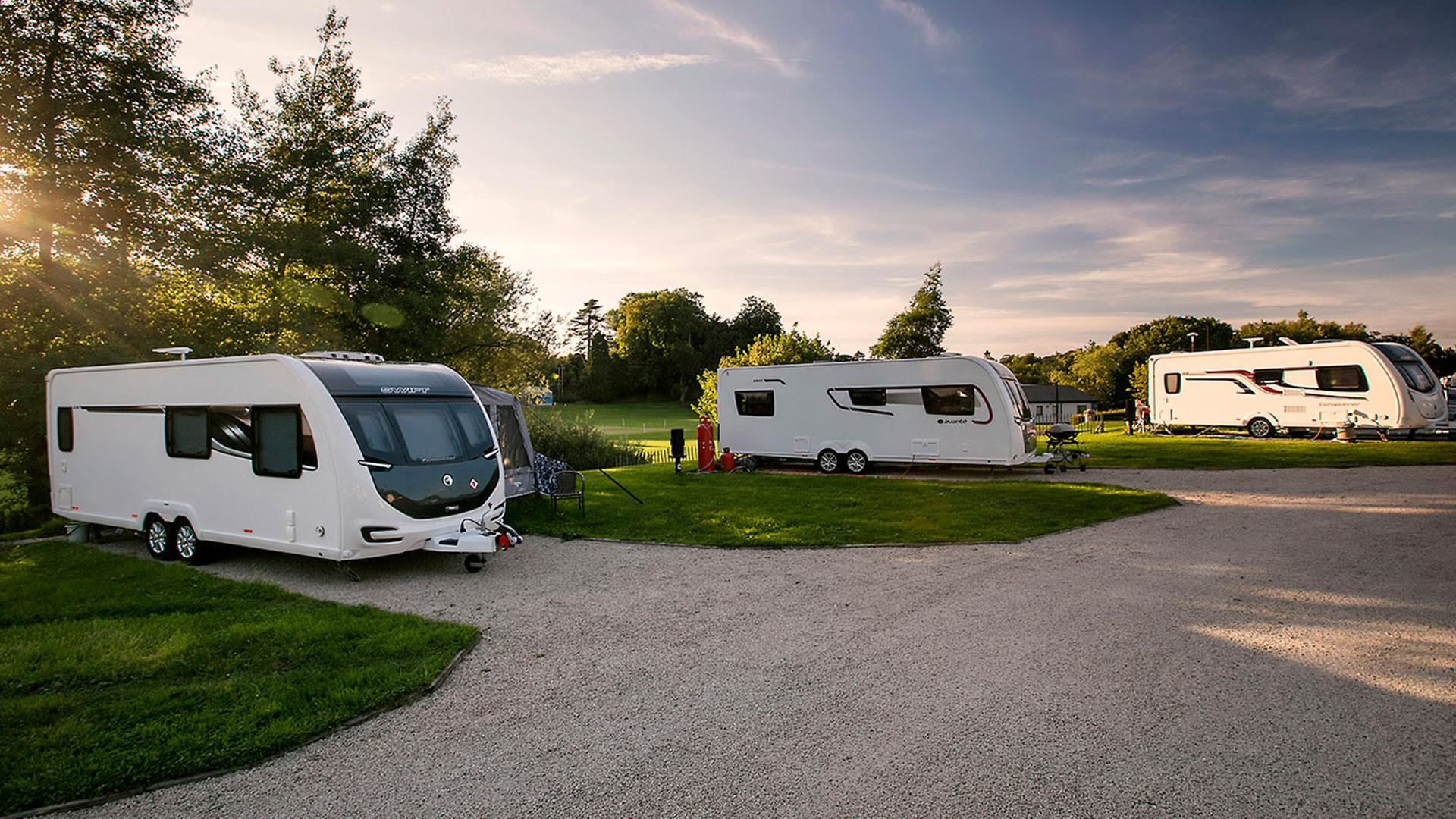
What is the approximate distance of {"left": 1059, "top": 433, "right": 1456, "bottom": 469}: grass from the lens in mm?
15844

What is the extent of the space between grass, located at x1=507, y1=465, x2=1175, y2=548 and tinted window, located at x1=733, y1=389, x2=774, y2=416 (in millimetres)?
3234

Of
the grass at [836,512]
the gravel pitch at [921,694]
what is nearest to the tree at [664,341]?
the grass at [836,512]

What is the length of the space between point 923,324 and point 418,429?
30358 millimetres

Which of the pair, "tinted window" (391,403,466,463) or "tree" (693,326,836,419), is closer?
"tinted window" (391,403,466,463)

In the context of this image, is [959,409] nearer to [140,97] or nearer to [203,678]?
[203,678]

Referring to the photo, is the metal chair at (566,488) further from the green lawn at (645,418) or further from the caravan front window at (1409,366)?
the green lawn at (645,418)

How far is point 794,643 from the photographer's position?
18.4ft

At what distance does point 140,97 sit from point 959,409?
62.6 ft

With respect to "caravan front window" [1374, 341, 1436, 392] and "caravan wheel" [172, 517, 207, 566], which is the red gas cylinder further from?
"caravan front window" [1374, 341, 1436, 392]

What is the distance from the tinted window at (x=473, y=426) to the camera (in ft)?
28.5

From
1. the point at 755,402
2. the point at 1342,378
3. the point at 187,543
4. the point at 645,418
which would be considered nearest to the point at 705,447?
the point at 755,402

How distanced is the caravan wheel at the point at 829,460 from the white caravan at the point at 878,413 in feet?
0.06

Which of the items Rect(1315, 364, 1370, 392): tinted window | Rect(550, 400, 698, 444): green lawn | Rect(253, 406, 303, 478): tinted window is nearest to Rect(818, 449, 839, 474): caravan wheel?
Rect(253, 406, 303, 478): tinted window

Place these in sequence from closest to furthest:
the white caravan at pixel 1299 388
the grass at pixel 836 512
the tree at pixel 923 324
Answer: the grass at pixel 836 512 < the white caravan at pixel 1299 388 < the tree at pixel 923 324
